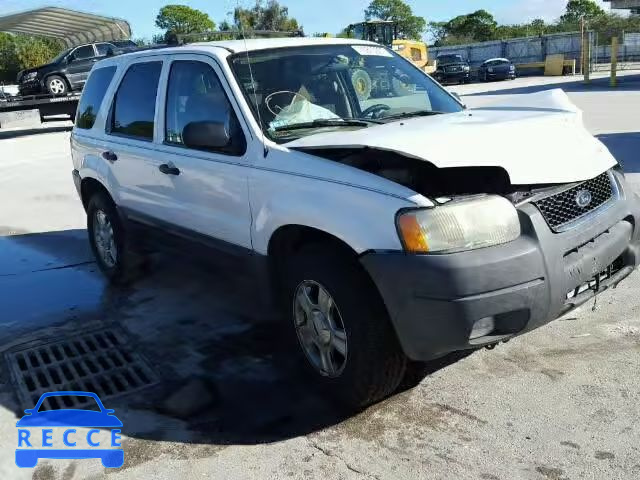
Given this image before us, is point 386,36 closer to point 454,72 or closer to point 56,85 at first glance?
point 454,72

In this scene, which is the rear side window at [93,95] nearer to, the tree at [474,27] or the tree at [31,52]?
the tree at [31,52]

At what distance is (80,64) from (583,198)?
2078cm

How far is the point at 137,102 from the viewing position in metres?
5.18

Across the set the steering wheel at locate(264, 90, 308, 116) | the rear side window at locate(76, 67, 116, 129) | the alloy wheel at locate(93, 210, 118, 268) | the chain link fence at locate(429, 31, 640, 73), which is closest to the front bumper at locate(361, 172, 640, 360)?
the steering wheel at locate(264, 90, 308, 116)

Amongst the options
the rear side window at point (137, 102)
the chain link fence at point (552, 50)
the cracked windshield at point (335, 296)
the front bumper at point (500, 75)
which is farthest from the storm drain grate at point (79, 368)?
the chain link fence at point (552, 50)

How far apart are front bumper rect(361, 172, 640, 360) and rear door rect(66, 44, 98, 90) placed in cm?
2026

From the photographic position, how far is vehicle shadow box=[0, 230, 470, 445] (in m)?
3.45

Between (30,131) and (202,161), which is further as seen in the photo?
(30,131)

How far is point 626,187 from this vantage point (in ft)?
12.7

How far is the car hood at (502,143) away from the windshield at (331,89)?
1.08 feet

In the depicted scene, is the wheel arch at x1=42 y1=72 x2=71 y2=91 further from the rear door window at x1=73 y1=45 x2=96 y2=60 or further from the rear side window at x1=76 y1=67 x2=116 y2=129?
the rear side window at x1=76 y1=67 x2=116 y2=129

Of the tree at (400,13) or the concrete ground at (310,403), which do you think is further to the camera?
the tree at (400,13)

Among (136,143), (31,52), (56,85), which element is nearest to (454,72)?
(56,85)

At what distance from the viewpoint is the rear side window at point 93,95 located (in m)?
5.83
